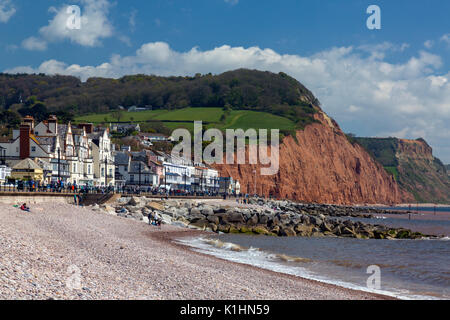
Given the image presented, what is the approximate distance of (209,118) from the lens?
14800cm

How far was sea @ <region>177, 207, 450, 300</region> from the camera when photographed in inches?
740

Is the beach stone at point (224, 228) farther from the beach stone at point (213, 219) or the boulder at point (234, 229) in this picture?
the beach stone at point (213, 219)

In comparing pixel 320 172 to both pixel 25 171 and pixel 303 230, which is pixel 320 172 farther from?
pixel 25 171

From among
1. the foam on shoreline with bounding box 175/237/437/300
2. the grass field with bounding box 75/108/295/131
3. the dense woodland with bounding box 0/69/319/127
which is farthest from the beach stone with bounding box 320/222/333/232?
the dense woodland with bounding box 0/69/319/127

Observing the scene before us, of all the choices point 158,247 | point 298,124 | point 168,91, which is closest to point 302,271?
point 158,247

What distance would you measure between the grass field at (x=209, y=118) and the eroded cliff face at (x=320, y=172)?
8.99 metres

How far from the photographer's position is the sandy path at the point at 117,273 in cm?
1185

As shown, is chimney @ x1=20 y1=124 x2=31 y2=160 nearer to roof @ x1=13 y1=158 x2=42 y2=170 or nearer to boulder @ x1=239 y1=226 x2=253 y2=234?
roof @ x1=13 y1=158 x2=42 y2=170

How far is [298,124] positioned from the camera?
14025 centimetres

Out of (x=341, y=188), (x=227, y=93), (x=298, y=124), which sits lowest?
(x=341, y=188)

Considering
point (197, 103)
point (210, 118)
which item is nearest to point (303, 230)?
point (210, 118)

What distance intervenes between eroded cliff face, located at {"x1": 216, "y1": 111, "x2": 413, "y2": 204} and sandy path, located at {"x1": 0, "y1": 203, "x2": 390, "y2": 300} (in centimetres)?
9396
